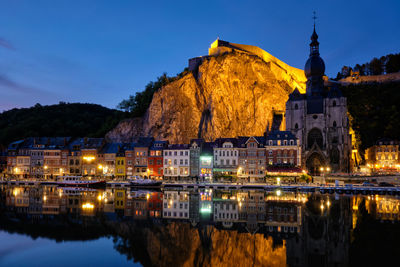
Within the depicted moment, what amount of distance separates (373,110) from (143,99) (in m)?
59.2

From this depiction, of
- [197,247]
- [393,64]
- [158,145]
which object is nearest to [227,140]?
[158,145]

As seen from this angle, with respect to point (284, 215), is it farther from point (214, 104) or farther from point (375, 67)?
point (375, 67)

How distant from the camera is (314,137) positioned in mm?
62969

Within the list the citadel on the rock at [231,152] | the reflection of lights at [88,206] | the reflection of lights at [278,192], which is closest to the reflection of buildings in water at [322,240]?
the reflection of lights at [278,192]

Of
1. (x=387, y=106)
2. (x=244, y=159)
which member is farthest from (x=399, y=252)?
(x=387, y=106)

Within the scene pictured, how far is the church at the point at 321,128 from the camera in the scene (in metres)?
60.3

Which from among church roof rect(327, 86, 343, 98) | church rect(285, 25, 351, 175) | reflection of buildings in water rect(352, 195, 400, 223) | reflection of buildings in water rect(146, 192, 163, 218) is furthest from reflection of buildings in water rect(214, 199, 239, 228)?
church roof rect(327, 86, 343, 98)

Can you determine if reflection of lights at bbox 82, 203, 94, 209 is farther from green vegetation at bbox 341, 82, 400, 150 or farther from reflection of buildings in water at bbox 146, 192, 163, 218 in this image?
green vegetation at bbox 341, 82, 400, 150

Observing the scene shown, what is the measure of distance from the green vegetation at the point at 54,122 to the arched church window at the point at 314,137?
46225 mm

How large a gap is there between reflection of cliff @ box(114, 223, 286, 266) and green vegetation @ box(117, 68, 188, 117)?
58921 mm

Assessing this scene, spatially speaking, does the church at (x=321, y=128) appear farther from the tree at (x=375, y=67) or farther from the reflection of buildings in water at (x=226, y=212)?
the tree at (x=375, y=67)

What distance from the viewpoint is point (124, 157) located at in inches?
2427

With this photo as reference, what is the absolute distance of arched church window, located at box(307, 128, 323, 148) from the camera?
205ft

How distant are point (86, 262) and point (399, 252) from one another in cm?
1719
